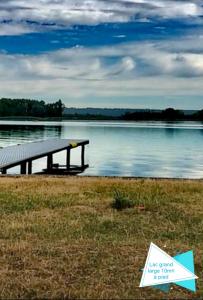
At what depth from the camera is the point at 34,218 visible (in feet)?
27.8

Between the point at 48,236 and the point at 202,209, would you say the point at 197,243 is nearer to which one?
the point at 48,236

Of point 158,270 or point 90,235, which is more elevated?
point 158,270

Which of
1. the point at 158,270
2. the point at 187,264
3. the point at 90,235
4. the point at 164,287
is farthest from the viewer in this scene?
the point at 90,235

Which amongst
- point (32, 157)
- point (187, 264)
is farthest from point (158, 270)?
point (32, 157)

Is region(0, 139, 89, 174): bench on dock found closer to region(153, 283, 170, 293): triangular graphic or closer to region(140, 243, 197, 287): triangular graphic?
region(153, 283, 170, 293): triangular graphic

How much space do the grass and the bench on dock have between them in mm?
7206

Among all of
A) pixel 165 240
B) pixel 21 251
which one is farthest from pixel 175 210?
pixel 21 251

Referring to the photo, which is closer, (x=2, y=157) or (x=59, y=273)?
(x=59, y=273)

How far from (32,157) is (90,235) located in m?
14.8

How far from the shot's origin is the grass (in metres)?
5.15

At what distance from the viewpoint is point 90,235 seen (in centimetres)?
728

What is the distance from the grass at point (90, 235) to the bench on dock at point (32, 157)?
23.6ft

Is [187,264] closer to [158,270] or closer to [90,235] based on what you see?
[158,270]

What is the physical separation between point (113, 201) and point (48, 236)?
3.02 metres
